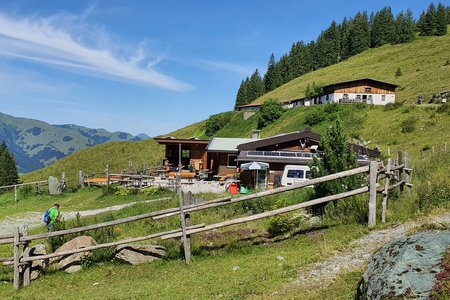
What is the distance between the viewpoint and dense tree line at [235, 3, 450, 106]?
129875mm

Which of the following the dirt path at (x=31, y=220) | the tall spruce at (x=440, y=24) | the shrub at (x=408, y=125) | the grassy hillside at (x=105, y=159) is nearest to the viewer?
the dirt path at (x=31, y=220)

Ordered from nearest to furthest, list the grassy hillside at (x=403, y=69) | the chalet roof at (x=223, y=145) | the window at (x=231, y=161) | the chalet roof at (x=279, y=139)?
1. the chalet roof at (x=279, y=139)
2. the chalet roof at (x=223, y=145)
3. the window at (x=231, y=161)
4. the grassy hillside at (x=403, y=69)

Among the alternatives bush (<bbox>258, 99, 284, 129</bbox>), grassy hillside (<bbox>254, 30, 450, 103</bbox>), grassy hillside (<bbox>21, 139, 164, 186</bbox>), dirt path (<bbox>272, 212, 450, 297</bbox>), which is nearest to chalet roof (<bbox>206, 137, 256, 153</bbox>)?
grassy hillside (<bbox>21, 139, 164, 186</bbox>)

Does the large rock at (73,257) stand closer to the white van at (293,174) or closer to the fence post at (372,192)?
the fence post at (372,192)

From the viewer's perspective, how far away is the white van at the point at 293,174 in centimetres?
3102

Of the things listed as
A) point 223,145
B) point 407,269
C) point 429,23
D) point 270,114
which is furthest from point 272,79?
point 407,269

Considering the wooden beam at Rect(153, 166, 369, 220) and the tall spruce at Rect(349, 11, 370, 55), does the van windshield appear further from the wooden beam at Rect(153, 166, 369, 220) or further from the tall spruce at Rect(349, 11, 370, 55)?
the tall spruce at Rect(349, 11, 370, 55)

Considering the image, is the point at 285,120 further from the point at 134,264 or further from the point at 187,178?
the point at 134,264

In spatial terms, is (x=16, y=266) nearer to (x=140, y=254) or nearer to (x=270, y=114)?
(x=140, y=254)

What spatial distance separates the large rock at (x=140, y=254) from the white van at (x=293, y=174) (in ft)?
70.4

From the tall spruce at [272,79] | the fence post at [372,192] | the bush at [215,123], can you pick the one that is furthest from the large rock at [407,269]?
the tall spruce at [272,79]

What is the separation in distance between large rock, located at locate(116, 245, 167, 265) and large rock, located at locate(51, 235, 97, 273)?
1198mm

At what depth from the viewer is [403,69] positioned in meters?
92.4

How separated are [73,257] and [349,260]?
7.86m
